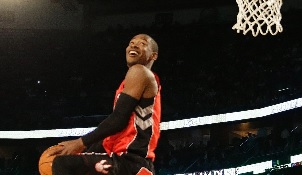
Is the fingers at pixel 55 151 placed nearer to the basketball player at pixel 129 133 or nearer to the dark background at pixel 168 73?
the basketball player at pixel 129 133

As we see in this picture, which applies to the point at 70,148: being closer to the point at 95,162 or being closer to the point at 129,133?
the point at 95,162

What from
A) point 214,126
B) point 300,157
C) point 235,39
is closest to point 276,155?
point 300,157

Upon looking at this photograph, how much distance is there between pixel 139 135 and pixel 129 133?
2.9 inches

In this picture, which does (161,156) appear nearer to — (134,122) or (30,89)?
(30,89)

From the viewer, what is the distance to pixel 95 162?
10.1 feet

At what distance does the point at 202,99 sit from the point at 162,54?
3.62 meters

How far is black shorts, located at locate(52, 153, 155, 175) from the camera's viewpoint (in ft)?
9.91

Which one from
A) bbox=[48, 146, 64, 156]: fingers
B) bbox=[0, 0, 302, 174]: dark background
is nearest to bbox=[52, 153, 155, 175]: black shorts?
bbox=[48, 146, 64, 156]: fingers

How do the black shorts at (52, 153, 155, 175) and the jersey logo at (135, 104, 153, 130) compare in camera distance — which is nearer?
the black shorts at (52, 153, 155, 175)

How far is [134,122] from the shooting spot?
3.27 meters

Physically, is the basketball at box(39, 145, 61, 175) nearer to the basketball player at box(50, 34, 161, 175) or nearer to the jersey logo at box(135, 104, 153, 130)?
the basketball player at box(50, 34, 161, 175)

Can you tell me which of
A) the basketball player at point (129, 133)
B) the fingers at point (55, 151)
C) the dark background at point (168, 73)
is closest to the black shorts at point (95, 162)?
the basketball player at point (129, 133)

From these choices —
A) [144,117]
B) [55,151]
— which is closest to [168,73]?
[144,117]

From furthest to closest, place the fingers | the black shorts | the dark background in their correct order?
1. the dark background
2. the fingers
3. the black shorts
